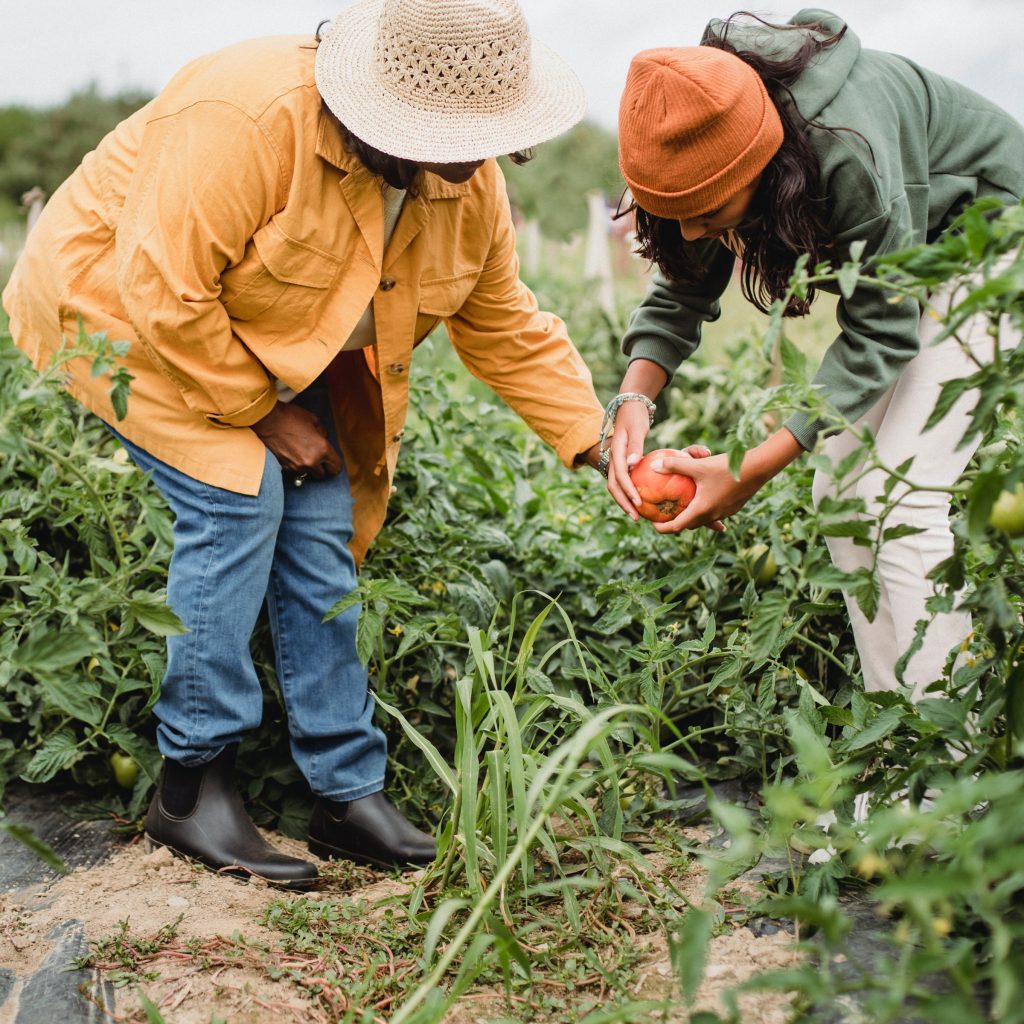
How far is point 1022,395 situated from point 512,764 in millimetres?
906

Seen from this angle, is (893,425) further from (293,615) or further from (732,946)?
(293,615)

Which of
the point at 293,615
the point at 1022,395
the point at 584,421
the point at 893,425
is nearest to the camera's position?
the point at 1022,395

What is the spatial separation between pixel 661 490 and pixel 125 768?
1.28 meters

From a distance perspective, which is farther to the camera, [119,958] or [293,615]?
[293,615]

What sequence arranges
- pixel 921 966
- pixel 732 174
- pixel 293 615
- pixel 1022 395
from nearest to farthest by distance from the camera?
pixel 921 966 → pixel 1022 395 → pixel 732 174 → pixel 293 615

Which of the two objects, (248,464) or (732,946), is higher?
(248,464)

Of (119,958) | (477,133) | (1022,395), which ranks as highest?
(1022,395)

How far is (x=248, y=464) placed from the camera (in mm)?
2168

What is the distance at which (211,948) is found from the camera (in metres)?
1.88

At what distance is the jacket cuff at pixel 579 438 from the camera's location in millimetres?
2531

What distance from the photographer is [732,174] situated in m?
1.89

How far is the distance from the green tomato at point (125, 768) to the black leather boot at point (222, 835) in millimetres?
166

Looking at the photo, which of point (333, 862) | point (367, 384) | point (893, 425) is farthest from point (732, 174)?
point (333, 862)

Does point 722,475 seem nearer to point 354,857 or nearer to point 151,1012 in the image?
point 354,857
